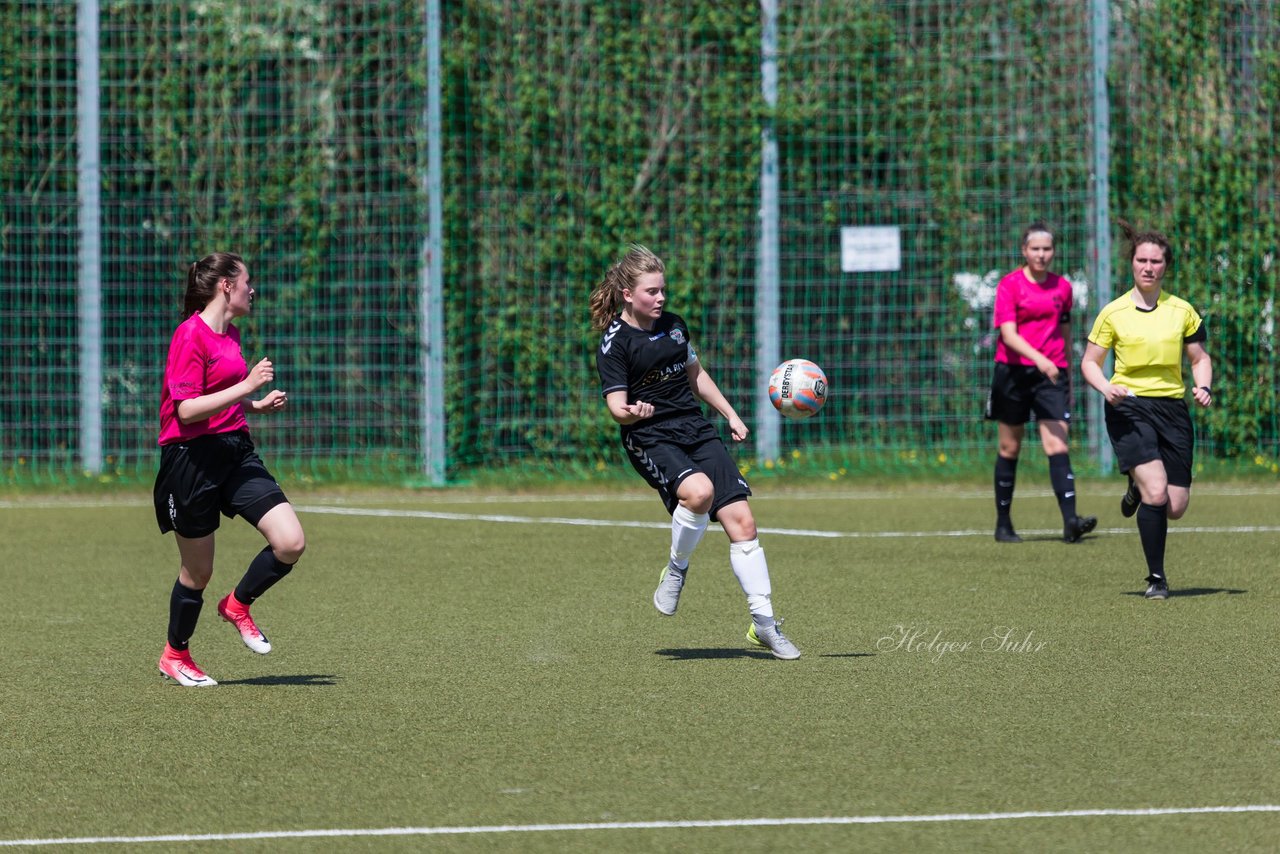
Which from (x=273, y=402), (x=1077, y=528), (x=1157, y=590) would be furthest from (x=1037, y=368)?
(x=273, y=402)

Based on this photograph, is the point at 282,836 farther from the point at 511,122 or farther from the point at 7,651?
the point at 511,122

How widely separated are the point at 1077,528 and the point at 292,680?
18.9 ft

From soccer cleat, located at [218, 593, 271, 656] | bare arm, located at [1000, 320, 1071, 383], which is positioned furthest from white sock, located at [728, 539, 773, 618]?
bare arm, located at [1000, 320, 1071, 383]

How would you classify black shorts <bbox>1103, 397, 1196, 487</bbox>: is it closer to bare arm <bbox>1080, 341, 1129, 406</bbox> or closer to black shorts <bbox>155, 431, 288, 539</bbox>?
bare arm <bbox>1080, 341, 1129, 406</bbox>

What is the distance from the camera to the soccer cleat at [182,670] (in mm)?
7047

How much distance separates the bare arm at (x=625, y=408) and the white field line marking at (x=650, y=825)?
2700mm

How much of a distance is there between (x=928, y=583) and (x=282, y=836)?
546 cm

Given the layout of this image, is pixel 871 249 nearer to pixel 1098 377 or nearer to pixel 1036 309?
pixel 1036 309

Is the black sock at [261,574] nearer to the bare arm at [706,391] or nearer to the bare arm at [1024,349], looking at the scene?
the bare arm at [706,391]

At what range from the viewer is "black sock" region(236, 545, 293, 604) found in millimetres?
7086

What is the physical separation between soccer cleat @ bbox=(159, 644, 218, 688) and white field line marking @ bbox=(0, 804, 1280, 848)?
88.7 inches

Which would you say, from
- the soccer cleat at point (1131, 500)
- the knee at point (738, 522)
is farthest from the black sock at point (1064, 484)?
the knee at point (738, 522)

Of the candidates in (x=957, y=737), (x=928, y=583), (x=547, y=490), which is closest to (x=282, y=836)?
(x=957, y=737)

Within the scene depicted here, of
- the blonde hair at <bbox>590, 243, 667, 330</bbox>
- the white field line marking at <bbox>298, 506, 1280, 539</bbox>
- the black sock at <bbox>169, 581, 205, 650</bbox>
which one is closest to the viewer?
the black sock at <bbox>169, 581, 205, 650</bbox>
